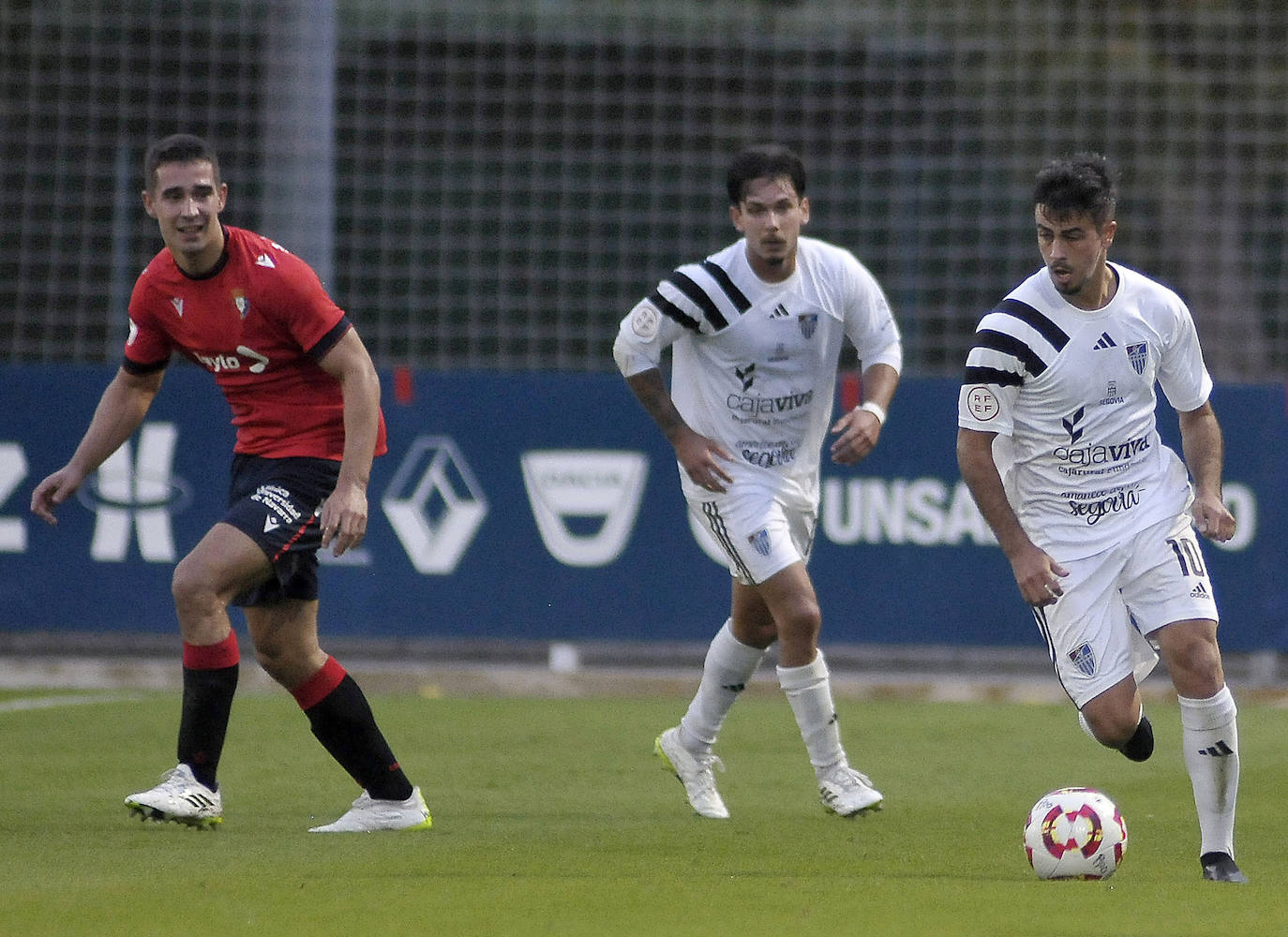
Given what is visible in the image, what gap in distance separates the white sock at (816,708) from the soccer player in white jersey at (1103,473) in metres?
1.16

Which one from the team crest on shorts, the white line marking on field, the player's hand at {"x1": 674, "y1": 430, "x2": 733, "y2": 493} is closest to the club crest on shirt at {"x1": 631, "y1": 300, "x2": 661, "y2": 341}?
the player's hand at {"x1": 674, "y1": 430, "x2": 733, "y2": 493}

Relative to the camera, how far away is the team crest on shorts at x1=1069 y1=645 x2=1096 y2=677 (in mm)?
5730

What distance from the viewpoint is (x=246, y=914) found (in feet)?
15.8

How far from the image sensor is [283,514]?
20.5 ft

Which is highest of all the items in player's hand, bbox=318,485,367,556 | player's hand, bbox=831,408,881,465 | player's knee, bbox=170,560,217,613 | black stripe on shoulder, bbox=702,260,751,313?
black stripe on shoulder, bbox=702,260,751,313

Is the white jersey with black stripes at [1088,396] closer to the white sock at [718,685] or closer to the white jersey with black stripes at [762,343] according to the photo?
the white jersey with black stripes at [762,343]

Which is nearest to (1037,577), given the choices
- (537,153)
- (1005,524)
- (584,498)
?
(1005,524)

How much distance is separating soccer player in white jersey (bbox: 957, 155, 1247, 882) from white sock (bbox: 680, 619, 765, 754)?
60.1 inches

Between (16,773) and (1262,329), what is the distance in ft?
36.9

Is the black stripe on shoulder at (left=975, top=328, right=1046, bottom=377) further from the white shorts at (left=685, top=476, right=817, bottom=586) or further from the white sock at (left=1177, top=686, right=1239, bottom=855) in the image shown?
the white shorts at (left=685, top=476, right=817, bottom=586)

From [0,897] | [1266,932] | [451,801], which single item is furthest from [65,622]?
[1266,932]

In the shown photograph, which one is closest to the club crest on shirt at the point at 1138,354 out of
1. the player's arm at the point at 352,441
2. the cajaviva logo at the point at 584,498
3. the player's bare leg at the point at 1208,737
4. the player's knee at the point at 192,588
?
the player's bare leg at the point at 1208,737

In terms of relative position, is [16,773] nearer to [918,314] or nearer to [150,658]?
[150,658]

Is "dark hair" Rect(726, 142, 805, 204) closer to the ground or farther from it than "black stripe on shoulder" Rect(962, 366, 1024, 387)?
farther from it
